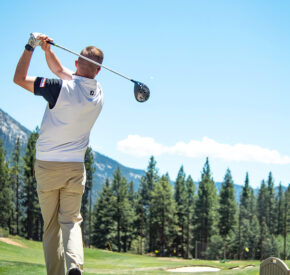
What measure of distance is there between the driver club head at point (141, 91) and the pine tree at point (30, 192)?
45913 mm

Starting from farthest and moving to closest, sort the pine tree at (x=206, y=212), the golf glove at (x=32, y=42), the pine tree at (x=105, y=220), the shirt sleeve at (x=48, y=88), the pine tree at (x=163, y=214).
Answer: the pine tree at (x=206, y=212), the pine tree at (x=105, y=220), the pine tree at (x=163, y=214), the golf glove at (x=32, y=42), the shirt sleeve at (x=48, y=88)

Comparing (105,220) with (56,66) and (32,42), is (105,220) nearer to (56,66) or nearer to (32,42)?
(56,66)

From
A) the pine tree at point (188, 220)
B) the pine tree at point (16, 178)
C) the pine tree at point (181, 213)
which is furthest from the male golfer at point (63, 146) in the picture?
the pine tree at point (188, 220)

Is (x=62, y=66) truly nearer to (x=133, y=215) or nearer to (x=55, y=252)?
(x=55, y=252)

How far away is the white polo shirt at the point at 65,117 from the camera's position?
3.68 metres

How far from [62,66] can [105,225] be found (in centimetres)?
5749

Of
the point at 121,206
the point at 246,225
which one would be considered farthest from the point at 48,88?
the point at 246,225

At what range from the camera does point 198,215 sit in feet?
213

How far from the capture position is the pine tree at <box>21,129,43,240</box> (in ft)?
161

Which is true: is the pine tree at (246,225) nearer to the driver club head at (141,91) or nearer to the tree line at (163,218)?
the tree line at (163,218)

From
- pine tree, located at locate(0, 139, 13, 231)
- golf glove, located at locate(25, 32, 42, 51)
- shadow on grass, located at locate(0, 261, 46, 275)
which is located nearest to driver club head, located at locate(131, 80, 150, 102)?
golf glove, located at locate(25, 32, 42, 51)

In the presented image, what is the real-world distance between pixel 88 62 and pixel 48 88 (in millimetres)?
495

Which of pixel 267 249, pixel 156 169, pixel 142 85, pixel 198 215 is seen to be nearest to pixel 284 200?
pixel 267 249

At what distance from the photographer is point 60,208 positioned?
155 inches
